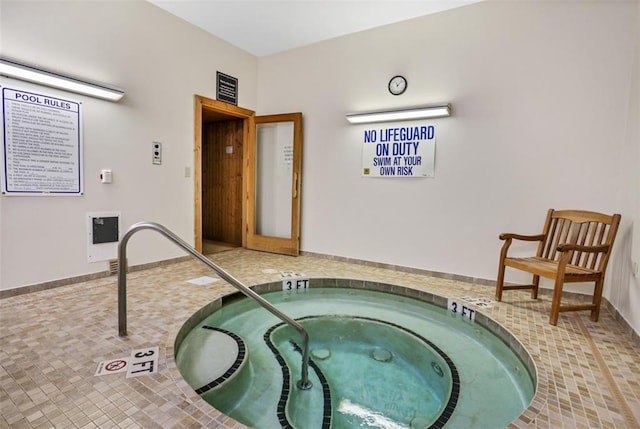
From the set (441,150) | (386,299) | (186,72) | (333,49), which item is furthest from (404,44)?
(386,299)

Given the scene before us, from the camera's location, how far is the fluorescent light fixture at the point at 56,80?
242 cm

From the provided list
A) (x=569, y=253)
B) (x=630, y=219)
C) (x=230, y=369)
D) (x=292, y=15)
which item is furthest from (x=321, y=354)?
(x=292, y=15)

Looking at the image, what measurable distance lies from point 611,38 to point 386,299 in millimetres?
3062

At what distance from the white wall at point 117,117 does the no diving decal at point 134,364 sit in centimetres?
169

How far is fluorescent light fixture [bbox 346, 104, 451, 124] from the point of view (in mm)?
3381

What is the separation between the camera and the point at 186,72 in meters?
3.80

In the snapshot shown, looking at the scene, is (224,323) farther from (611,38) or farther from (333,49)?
(611,38)

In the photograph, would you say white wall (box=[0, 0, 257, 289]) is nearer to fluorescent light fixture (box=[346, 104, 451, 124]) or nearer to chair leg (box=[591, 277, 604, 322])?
fluorescent light fixture (box=[346, 104, 451, 124])

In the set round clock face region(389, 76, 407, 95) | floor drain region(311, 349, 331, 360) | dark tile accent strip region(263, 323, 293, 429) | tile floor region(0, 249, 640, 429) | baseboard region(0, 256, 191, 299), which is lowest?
floor drain region(311, 349, 331, 360)

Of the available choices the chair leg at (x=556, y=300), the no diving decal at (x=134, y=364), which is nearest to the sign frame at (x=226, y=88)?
the no diving decal at (x=134, y=364)

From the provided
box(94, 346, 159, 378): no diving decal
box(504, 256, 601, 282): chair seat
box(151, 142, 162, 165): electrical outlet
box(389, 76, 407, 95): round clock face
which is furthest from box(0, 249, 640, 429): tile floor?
box(389, 76, 407, 95): round clock face

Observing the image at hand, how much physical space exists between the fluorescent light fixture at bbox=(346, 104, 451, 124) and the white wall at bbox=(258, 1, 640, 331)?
133mm

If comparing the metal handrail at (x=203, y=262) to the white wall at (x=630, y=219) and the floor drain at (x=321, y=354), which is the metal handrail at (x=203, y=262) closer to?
A: the floor drain at (x=321, y=354)

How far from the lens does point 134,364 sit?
1666 millimetres
